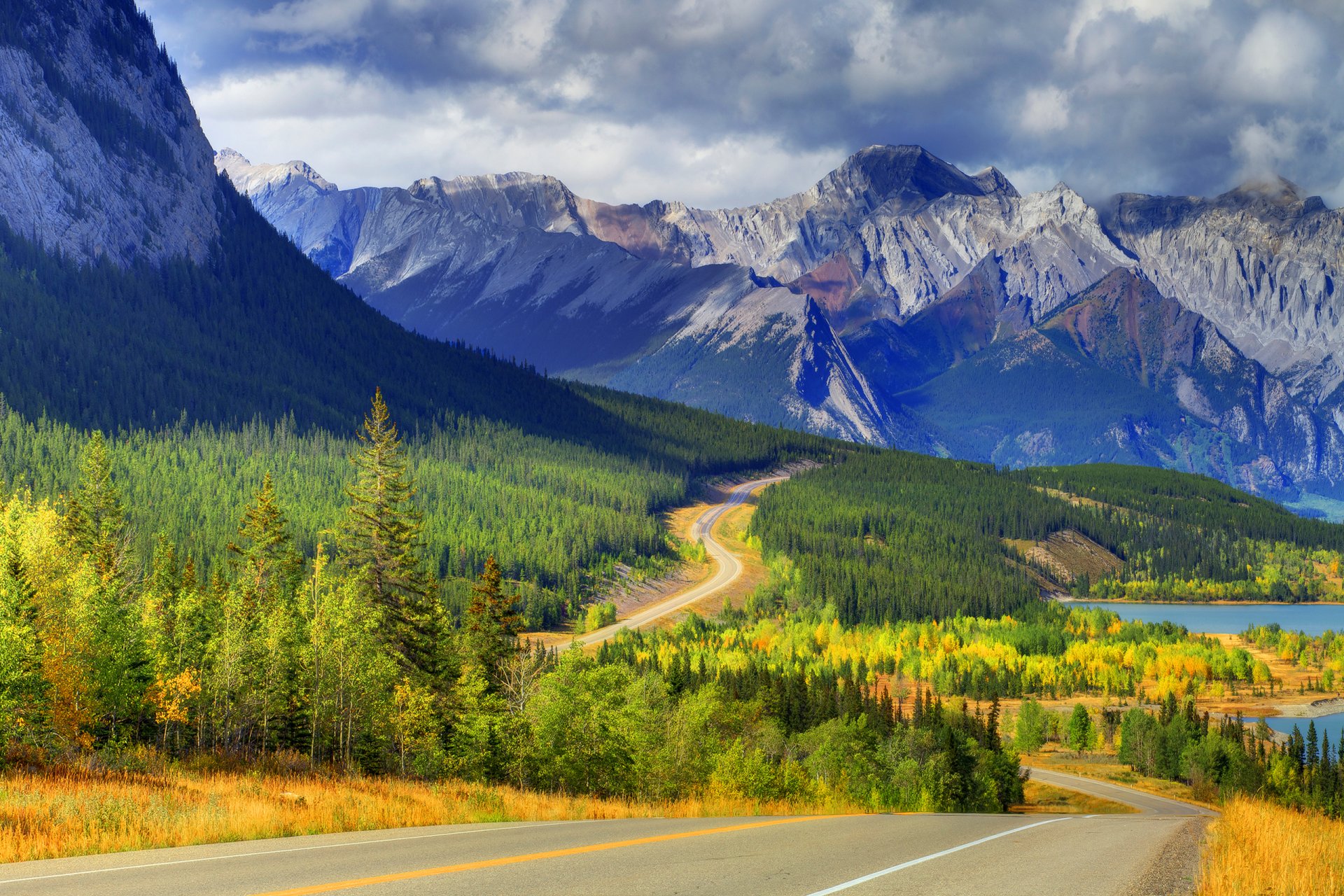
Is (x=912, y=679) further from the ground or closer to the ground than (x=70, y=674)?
closer to the ground

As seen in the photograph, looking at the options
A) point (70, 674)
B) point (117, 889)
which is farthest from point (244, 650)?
point (117, 889)

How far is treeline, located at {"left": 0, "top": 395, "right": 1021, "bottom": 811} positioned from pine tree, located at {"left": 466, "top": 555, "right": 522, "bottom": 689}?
139mm

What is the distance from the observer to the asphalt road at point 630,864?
713 inches

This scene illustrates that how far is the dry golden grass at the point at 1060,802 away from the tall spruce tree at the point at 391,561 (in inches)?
2629

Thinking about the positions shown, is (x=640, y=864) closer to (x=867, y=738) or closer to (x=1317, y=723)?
(x=867, y=738)

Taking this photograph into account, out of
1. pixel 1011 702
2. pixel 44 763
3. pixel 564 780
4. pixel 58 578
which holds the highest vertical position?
pixel 58 578

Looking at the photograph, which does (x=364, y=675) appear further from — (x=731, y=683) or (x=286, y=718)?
(x=731, y=683)

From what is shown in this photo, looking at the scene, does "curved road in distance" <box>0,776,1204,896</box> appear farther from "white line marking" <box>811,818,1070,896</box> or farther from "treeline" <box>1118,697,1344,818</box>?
"treeline" <box>1118,697,1344,818</box>

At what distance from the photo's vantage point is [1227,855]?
68.9 feet

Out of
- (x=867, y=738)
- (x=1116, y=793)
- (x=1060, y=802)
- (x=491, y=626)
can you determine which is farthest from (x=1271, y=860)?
(x=1116, y=793)

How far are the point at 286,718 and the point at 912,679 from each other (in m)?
144

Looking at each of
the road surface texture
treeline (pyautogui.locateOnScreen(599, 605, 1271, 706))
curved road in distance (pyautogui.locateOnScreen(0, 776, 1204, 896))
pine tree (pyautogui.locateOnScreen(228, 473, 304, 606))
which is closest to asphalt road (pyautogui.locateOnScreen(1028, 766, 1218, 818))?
treeline (pyautogui.locateOnScreen(599, 605, 1271, 706))

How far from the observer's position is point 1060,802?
4624 inches

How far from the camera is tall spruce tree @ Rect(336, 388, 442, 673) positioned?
6600cm
